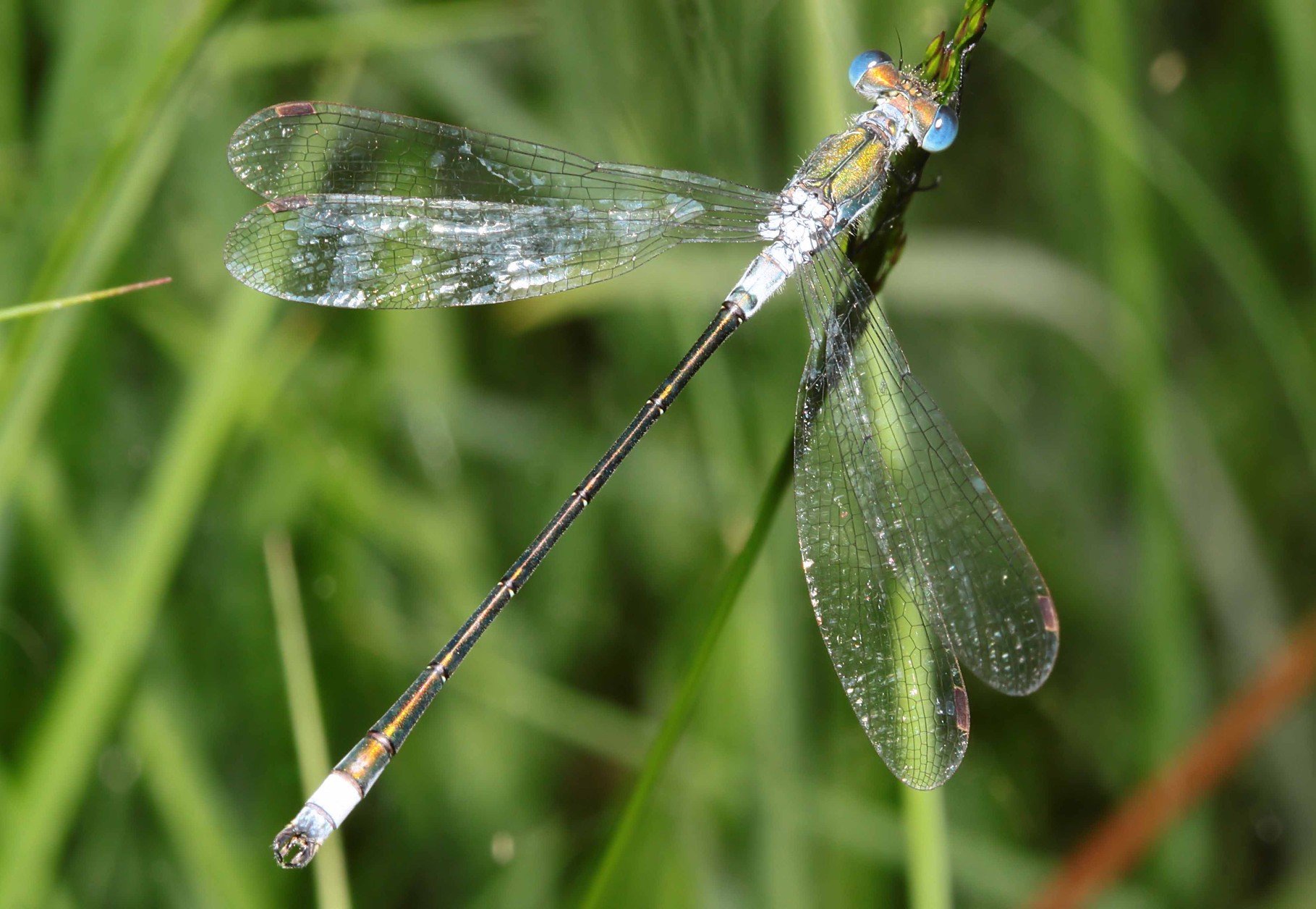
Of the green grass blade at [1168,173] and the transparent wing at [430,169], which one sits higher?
the green grass blade at [1168,173]

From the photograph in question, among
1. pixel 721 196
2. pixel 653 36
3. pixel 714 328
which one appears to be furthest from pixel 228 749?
pixel 653 36

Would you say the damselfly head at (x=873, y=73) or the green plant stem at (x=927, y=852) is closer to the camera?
the green plant stem at (x=927, y=852)

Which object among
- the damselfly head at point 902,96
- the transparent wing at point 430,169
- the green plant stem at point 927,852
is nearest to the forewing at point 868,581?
the green plant stem at point 927,852

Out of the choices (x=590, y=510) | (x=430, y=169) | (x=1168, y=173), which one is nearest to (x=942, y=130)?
(x=430, y=169)

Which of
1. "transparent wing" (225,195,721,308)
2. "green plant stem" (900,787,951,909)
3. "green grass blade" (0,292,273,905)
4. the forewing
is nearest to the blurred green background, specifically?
"green grass blade" (0,292,273,905)

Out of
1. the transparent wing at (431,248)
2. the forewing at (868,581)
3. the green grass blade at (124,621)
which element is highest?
the transparent wing at (431,248)

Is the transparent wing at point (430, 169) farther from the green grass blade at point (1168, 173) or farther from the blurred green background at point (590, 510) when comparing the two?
the green grass blade at point (1168, 173)
